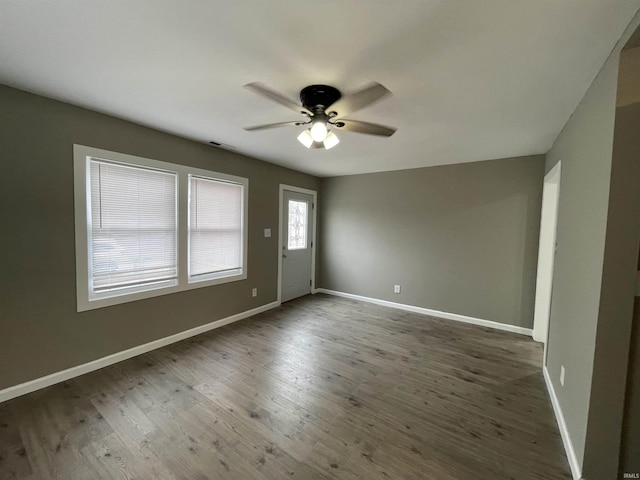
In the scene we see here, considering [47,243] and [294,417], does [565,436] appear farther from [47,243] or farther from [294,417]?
[47,243]

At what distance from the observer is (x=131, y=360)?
8.84 feet

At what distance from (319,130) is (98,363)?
9.80 feet

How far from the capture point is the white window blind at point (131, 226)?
2.50m

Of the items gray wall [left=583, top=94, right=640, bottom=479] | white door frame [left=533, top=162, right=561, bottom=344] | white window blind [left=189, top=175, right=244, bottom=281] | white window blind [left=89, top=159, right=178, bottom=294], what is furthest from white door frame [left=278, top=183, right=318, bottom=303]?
gray wall [left=583, top=94, right=640, bottom=479]

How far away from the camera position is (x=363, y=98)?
158 cm

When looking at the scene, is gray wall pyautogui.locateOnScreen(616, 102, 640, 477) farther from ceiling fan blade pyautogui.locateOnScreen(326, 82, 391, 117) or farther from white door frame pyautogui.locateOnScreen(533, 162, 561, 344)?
white door frame pyautogui.locateOnScreen(533, 162, 561, 344)

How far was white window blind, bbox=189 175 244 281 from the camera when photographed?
3.31m

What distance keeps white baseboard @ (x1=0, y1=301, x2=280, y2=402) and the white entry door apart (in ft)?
4.37

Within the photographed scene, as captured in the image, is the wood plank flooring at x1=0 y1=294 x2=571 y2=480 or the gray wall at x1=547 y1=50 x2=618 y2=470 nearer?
the gray wall at x1=547 y1=50 x2=618 y2=470

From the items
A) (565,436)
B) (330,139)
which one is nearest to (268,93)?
(330,139)

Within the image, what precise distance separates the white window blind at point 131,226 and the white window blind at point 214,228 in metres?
0.25

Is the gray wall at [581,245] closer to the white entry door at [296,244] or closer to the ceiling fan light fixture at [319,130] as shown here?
the ceiling fan light fixture at [319,130]

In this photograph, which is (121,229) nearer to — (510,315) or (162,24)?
(162,24)

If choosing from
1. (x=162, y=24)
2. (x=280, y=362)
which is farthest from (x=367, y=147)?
(x=280, y=362)
